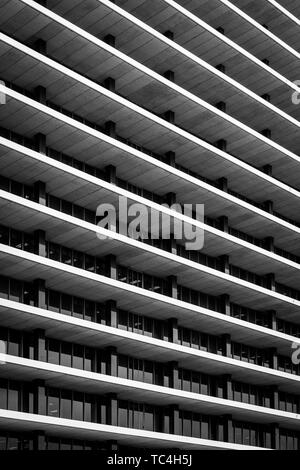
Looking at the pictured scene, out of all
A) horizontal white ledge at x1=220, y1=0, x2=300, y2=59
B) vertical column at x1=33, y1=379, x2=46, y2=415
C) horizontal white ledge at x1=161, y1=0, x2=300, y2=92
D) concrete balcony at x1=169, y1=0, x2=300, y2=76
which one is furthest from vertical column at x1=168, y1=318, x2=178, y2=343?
horizontal white ledge at x1=220, y1=0, x2=300, y2=59

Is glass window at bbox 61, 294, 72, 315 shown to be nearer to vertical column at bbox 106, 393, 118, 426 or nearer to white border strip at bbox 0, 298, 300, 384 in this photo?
white border strip at bbox 0, 298, 300, 384

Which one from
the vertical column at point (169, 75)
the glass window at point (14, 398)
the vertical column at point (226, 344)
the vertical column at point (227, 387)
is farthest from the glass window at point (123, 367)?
the vertical column at point (169, 75)

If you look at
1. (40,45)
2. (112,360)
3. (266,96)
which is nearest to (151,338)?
(112,360)

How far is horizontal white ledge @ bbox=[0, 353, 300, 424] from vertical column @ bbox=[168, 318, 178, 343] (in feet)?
13.6

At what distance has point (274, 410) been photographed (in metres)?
74.2

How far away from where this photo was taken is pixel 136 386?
2469 inches

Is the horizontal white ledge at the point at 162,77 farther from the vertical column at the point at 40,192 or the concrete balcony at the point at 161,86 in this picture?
the vertical column at the point at 40,192

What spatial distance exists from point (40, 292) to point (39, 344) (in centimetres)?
312

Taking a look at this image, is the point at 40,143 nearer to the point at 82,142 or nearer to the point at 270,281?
the point at 82,142

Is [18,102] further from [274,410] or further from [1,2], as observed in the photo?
[274,410]

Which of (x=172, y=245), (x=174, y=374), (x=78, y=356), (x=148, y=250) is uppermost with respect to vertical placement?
(x=172, y=245)

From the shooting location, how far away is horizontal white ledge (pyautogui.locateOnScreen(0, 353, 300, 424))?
56672 millimetres

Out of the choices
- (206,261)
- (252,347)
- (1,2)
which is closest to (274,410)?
(252,347)

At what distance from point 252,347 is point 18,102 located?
31273mm
